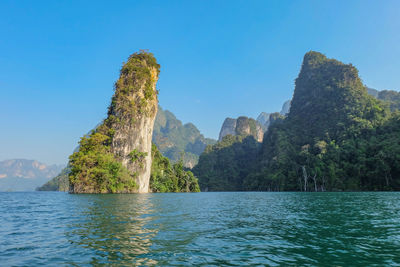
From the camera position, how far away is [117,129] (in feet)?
229

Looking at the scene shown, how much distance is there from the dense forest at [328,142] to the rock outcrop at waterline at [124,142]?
68.3 m

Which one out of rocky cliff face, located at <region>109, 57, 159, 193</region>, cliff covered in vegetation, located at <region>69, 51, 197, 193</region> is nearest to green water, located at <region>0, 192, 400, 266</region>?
cliff covered in vegetation, located at <region>69, 51, 197, 193</region>

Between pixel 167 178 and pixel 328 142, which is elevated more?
pixel 328 142

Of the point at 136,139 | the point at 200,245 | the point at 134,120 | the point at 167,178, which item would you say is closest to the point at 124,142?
the point at 136,139

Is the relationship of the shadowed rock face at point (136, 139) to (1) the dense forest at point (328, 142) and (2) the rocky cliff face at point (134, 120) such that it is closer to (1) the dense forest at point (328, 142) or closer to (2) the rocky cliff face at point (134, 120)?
(2) the rocky cliff face at point (134, 120)

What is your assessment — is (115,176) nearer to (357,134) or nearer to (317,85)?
(357,134)

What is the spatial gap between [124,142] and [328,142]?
9028 cm

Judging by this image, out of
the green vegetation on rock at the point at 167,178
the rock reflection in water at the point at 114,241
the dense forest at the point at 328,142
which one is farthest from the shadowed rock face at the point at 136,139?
the dense forest at the point at 328,142

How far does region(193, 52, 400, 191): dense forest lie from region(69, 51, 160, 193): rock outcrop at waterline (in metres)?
68.3

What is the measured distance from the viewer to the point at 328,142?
370 ft

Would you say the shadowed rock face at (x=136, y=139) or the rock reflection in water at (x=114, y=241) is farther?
Result: the shadowed rock face at (x=136, y=139)

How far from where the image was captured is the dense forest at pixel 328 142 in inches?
3378

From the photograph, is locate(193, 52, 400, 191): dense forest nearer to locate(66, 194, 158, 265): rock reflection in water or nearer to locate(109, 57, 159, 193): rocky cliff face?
locate(109, 57, 159, 193): rocky cliff face

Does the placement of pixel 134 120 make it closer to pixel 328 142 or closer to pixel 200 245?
pixel 200 245
